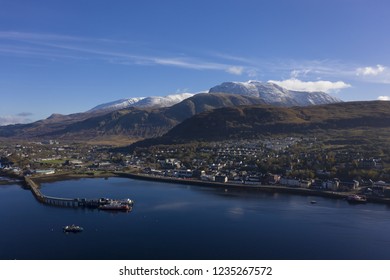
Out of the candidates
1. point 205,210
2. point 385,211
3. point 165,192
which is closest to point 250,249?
point 205,210

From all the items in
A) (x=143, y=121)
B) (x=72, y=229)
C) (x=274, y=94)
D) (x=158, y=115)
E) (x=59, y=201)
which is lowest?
(x=72, y=229)

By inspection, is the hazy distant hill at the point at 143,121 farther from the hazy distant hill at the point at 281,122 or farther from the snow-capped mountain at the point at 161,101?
the snow-capped mountain at the point at 161,101

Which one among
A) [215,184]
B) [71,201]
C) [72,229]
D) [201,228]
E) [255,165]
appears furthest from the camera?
[255,165]

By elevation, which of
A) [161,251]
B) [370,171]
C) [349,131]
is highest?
[349,131]

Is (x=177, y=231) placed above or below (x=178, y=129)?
below

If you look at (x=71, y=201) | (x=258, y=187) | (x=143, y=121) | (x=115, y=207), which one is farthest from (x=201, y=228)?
(x=143, y=121)

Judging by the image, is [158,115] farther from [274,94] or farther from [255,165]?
[255,165]

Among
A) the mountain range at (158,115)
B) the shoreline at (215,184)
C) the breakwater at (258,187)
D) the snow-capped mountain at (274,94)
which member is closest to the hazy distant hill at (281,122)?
the mountain range at (158,115)

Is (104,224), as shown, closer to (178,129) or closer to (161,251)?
(161,251)
